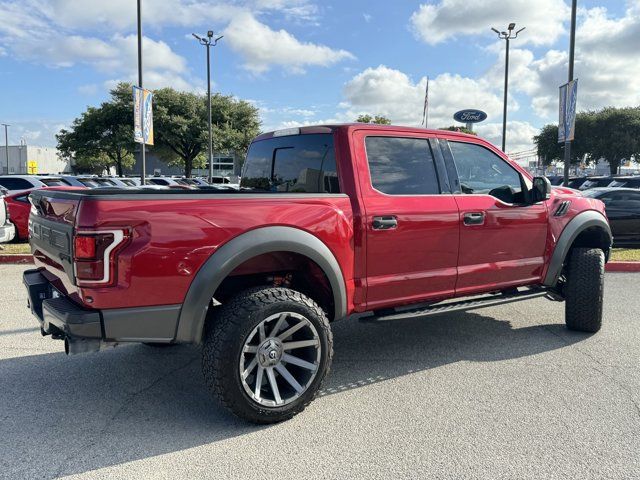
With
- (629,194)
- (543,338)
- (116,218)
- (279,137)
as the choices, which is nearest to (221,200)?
(116,218)

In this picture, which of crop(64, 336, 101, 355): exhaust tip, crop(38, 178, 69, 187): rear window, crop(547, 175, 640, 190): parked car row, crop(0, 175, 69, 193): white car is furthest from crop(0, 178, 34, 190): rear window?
crop(547, 175, 640, 190): parked car row

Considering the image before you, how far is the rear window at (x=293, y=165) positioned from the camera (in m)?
3.77

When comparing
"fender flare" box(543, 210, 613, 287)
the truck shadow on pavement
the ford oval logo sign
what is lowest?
the truck shadow on pavement

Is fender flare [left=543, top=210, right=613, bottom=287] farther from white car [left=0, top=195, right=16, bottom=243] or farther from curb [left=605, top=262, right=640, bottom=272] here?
white car [left=0, top=195, right=16, bottom=243]

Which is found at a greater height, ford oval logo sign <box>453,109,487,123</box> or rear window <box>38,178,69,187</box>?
ford oval logo sign <box>453,109,487,123</box>

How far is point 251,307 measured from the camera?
10.1 feet

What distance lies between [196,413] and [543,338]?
331 centimetres

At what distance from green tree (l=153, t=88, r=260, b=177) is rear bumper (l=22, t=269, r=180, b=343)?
35.8 m

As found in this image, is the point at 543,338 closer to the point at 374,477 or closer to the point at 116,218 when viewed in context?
the point at 374,477

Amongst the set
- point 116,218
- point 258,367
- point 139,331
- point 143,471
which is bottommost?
point 143,471

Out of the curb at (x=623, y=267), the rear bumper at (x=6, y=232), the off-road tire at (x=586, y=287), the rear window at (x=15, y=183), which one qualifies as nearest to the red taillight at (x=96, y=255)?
the off-road tire at (x=586, y=287)

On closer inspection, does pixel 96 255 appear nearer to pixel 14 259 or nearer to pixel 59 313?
pixel 59 313

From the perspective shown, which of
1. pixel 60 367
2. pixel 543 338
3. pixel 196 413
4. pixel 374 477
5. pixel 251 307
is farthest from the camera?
pixel 543 338

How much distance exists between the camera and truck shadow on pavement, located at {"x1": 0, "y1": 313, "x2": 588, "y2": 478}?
2957mm
